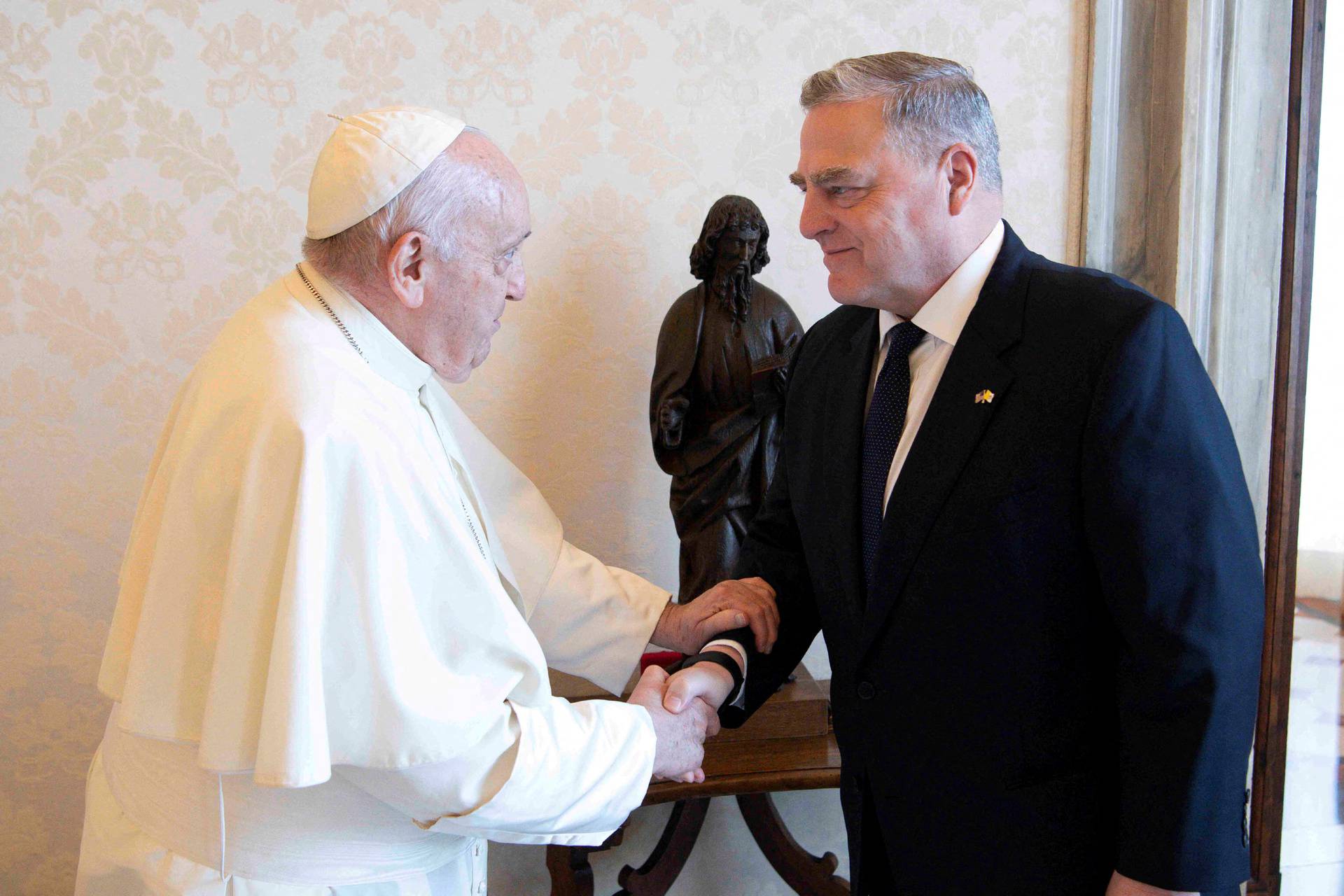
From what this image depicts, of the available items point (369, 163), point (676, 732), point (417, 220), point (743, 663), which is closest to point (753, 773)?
point (743, 663)

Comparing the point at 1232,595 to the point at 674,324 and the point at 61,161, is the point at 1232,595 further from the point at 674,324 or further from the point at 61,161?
the point at 61,161

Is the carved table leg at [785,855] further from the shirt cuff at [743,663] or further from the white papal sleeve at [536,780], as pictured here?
the white papal sleeve at [536,780]

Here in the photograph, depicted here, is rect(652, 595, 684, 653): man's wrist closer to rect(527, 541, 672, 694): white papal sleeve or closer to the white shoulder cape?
rect(527, 541, 672, 694): white papal sleeve

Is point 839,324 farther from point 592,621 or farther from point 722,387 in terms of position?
point 592,621

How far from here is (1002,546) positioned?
152 centimetres

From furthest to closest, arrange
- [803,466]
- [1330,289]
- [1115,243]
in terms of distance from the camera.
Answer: [1115,243] → [1330,289] → [803,466]

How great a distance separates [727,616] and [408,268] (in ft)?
3.00

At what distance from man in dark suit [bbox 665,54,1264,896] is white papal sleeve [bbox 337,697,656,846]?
256 mm

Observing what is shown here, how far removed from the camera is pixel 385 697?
1.42m

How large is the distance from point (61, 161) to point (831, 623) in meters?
2.22

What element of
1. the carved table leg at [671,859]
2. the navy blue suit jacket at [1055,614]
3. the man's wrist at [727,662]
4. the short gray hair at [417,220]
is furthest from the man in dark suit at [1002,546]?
the carved table leg at [671,859]

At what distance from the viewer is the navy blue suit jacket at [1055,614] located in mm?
1397

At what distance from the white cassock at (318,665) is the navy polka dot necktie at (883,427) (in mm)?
511

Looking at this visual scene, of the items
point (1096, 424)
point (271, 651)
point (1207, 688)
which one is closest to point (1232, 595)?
point (1207, 688)
